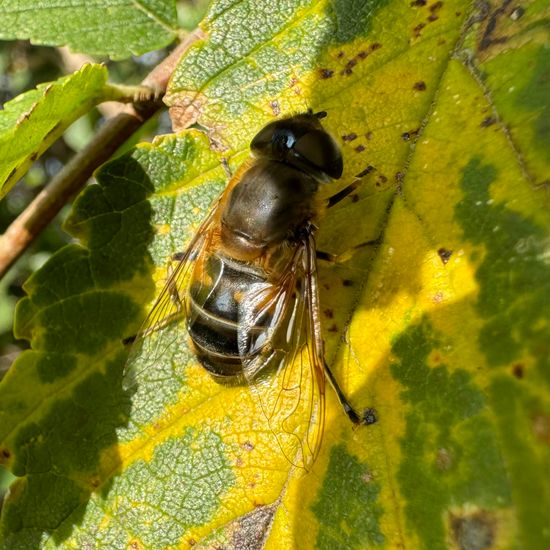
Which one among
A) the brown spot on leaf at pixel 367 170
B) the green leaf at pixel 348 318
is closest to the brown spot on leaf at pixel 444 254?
the green leaf at pixel 348 318

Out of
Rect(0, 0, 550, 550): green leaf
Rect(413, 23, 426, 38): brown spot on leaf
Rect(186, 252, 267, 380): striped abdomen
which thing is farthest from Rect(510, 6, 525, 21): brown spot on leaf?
Rect(186, 252, 267, 380): striped abdomen

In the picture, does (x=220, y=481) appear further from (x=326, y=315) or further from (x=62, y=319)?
(x=62, y=319)

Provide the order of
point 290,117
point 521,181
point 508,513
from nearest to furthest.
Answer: point 508,513 < point 521,181 < point 290,117

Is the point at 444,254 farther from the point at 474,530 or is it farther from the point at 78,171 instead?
the point at 78,171

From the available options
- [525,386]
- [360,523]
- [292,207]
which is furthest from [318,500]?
[292,207]

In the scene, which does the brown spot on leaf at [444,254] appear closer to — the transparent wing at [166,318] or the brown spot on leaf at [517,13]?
the brown spot on leaf at [517,13]

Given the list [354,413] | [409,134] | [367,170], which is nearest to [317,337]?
[354,413]
